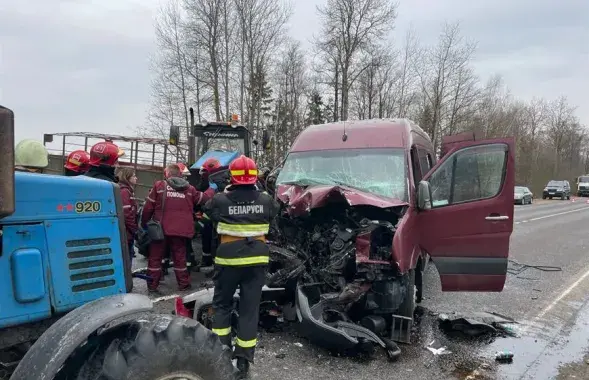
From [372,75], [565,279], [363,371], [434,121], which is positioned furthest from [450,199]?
[434,121]

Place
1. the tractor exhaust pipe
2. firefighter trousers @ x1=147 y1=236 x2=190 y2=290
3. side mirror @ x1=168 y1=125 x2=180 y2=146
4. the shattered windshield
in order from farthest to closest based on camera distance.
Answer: side mirror @ x1=168 y1=125 x2=180 y2=146 → firefighter trousers @ x1=147 y1=236 x2=190 y2=290 → the shattered windshield → the tractor exhaust pipe

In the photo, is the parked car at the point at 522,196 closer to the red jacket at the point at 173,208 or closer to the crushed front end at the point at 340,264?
the red jacket at the point at 173,208

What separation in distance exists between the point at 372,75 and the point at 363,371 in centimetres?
3206

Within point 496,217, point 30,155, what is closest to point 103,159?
point 30,155

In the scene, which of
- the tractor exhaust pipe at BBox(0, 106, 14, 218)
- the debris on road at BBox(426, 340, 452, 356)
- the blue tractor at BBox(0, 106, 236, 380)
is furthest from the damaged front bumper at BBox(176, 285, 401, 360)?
the tractor exhaust pipe at BBox(0, 106, 14, 218)

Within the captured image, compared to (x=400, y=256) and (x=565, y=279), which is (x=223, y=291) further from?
(x=565, y=279)

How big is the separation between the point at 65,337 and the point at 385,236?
3.72 m

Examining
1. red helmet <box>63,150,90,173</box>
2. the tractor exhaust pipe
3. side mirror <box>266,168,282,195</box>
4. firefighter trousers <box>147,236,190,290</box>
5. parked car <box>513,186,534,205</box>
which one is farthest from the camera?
parked car <box>513,186,534,205</box>

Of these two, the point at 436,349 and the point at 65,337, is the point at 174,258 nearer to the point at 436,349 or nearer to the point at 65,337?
the point at 436,349

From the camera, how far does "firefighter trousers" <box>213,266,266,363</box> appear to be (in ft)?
13.6

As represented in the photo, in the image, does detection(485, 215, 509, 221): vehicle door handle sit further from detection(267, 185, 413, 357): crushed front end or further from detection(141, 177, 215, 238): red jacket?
detection(141, 177, 215, 238): red jacket

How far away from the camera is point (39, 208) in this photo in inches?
99.7

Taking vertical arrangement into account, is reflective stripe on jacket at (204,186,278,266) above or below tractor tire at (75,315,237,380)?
above

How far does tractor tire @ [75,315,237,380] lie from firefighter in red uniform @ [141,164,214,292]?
4397 mm
